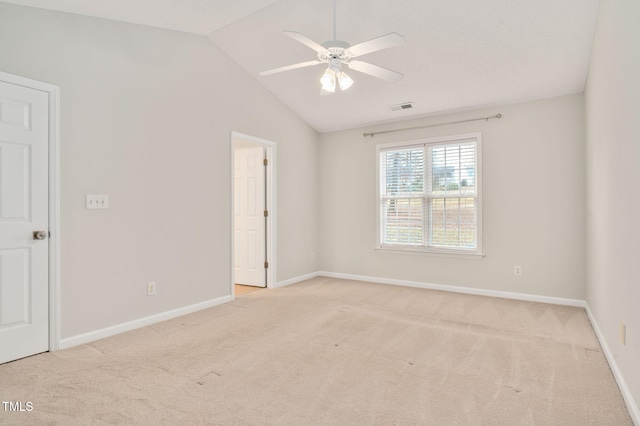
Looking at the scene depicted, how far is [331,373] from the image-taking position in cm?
250

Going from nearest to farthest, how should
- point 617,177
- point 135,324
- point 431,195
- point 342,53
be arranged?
point 617,177, point 342,53, point 135,324, point 431,195

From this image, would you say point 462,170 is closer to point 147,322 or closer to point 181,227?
point 181,227

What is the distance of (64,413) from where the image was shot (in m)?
2.00

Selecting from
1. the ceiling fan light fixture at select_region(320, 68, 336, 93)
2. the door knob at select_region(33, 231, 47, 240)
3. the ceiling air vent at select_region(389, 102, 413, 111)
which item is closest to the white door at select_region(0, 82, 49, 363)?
the door knob at select_region(33, 231, 47, 240)

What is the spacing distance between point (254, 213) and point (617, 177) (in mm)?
4244

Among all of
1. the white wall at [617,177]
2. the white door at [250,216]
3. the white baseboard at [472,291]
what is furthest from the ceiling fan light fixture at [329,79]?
the white baseboard at [472,291]

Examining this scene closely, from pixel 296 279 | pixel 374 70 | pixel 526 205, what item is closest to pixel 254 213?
pixel 296 279

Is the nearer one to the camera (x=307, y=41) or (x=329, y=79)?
(x=307, y=41)

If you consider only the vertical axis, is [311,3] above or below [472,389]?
above

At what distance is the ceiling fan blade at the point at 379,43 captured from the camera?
236 cm

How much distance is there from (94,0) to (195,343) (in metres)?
2.99

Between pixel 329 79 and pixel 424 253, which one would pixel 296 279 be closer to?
pixel 424 253

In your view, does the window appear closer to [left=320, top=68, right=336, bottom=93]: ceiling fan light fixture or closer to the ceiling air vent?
the ceiling air vent

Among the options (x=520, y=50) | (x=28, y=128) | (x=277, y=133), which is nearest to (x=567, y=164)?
(x=520, y=50)
